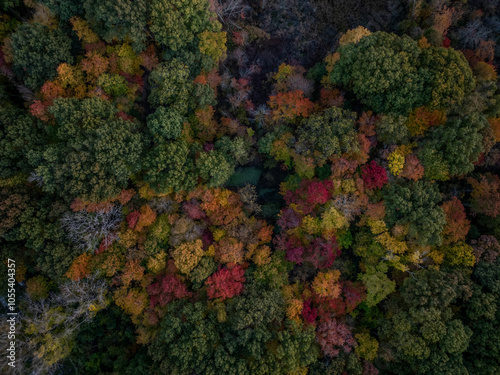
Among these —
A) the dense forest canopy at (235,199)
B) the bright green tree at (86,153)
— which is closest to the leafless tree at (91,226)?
the dense forest canopy at (235,199)

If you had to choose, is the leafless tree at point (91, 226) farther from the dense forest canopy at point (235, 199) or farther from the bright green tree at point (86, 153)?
the bright green tree at point (86, 153)

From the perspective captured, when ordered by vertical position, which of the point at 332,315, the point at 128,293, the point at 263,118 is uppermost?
the point at 263,118

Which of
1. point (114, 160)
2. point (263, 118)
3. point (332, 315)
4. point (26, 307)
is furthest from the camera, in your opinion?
point (263, 118)

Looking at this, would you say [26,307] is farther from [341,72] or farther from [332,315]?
[341,72]

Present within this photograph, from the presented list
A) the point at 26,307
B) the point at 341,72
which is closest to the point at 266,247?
the point at 341,72

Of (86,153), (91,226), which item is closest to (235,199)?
(91,226)

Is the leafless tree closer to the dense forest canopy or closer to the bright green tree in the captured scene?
the dense forest canopy

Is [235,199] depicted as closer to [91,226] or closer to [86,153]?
[91,226]

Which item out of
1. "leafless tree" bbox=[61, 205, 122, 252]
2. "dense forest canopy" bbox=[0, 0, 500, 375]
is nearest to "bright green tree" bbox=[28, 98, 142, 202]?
"dense forest canopy" bbox=[0, 0, 500, 375]
